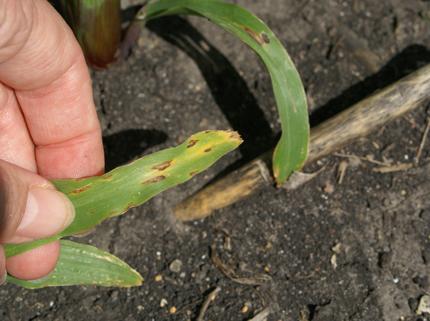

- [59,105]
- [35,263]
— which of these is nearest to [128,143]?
[59,105]

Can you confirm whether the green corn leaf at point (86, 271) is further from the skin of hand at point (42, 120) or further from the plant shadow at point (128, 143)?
the plant shadow at point (128, 143)

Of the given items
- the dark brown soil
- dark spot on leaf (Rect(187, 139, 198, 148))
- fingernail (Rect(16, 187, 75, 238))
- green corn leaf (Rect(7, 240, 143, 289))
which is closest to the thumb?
fingernail (Rect(16, 187, 75, 238))

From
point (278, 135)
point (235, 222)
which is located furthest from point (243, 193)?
point (278, 135)

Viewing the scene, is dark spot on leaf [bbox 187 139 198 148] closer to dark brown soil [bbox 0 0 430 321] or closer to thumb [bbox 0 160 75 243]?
thumb [bbox 0 160 75 243]

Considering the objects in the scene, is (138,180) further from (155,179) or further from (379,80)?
(379,80)

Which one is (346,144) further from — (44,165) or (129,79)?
(44,165)

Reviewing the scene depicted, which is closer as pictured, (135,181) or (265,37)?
(135,181)
